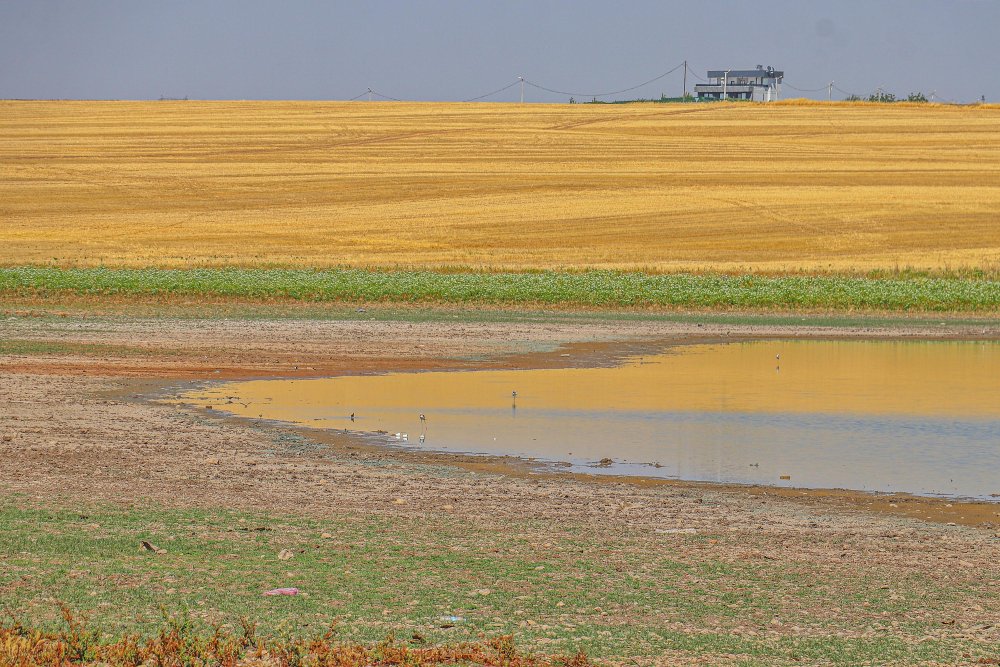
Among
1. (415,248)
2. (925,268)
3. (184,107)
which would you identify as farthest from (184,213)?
(184,107)

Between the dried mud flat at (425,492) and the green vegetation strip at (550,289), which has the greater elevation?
the green vegetation strip at (550,289)

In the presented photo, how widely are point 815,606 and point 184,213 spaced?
213 ft

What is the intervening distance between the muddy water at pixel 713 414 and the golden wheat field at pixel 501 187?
947 inches

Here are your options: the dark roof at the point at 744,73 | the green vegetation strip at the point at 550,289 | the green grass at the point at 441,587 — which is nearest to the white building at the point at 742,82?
the dark roof at the point at 744,73

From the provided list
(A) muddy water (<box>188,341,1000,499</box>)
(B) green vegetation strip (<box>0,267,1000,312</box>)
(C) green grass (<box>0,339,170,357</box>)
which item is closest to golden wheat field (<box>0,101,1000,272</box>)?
(B) green vegetation strip (<box>0,267,1000,312</box>)

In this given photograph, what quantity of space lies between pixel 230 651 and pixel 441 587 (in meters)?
2.44

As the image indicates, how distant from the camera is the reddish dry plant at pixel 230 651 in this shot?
832cm

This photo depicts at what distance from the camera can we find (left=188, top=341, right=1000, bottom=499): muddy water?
17.5 m

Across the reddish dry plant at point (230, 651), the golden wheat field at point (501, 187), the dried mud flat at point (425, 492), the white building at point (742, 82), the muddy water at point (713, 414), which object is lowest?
the reddish dry plant at point (230, 651)

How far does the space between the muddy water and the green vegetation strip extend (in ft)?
35.7

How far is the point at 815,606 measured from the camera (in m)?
10.2

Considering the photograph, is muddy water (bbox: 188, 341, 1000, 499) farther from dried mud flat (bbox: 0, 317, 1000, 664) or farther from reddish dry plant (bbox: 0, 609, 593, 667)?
reddish dry plant (bbox: 0, 609, 593, 667)

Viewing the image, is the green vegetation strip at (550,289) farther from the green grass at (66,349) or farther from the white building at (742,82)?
the white building at (742,82)

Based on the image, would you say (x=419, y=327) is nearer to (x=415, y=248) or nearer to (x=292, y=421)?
(x=292, y=421)
